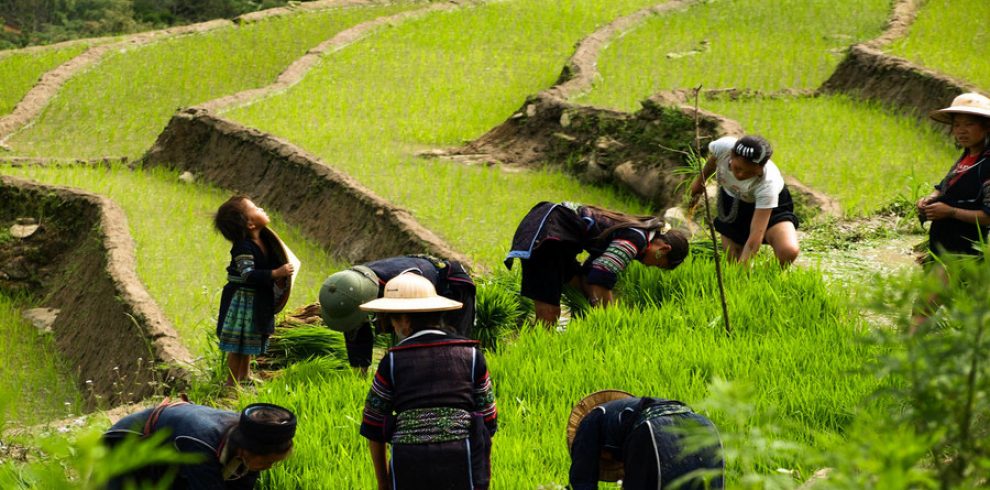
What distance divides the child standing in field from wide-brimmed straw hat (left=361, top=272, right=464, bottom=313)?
196 cm

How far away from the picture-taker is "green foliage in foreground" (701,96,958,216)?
946 centimetres

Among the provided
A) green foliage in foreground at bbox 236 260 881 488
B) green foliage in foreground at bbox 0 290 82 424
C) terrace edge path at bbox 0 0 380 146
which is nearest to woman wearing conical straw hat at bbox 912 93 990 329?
green foliage in foreground at bbox 236 260 881 488

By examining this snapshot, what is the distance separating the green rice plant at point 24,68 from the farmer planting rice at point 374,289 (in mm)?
11841

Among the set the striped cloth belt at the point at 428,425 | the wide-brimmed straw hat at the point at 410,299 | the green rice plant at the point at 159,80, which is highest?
the wide-brimmed straw hat at the point at 410,299

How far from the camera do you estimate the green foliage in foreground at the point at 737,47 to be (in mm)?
13641

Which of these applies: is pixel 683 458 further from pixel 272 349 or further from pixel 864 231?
pixel 864 231

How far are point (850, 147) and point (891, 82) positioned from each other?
6.38ft

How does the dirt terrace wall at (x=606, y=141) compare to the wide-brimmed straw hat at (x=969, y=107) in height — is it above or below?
below

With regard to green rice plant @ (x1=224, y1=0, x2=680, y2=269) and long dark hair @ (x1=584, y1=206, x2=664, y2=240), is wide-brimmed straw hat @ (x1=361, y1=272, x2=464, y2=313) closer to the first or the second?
long dark hair @ (x1=584, y1=206, x2=664, y2=240)

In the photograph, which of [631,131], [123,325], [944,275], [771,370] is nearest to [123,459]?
[771,370]

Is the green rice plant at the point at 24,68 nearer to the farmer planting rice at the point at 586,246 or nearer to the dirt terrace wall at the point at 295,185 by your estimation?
the dirt terrace wall at the point at 295,185

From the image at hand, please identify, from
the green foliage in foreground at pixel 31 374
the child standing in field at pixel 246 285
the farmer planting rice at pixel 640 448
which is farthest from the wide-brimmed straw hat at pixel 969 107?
the green foliage in foreground at pixel 31 374

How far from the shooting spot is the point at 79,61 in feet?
52.5

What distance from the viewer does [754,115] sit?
38.9 feet
